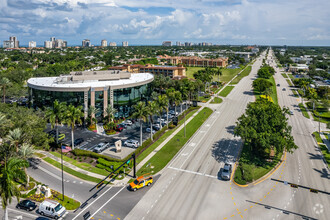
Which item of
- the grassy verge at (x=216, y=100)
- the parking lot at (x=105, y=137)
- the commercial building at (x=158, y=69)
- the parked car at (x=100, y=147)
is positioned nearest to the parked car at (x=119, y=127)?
the parking lot at (x=105, y=137)

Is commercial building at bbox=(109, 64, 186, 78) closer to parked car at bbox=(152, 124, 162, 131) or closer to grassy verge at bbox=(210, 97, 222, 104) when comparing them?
grassy verge at bbox=(210, 97, 222, 104)

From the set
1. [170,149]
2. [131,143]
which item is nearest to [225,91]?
[170,149]

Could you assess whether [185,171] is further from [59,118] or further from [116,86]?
[116,86]

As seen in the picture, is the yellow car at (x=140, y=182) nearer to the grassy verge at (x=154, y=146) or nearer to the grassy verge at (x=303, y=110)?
the grassy verge at (x=154, y=146)

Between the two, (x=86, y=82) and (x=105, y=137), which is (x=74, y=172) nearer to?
(x=105, y=137)

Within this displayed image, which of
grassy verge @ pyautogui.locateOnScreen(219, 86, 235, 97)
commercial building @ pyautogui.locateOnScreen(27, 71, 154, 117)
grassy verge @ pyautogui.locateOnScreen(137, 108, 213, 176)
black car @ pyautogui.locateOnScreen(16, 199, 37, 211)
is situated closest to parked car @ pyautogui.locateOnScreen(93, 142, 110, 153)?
grassy verge @ pyautogui.locateOnScreen(137, 108, 213, 176)

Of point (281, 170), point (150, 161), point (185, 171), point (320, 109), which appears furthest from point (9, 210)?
point (320, 109)
